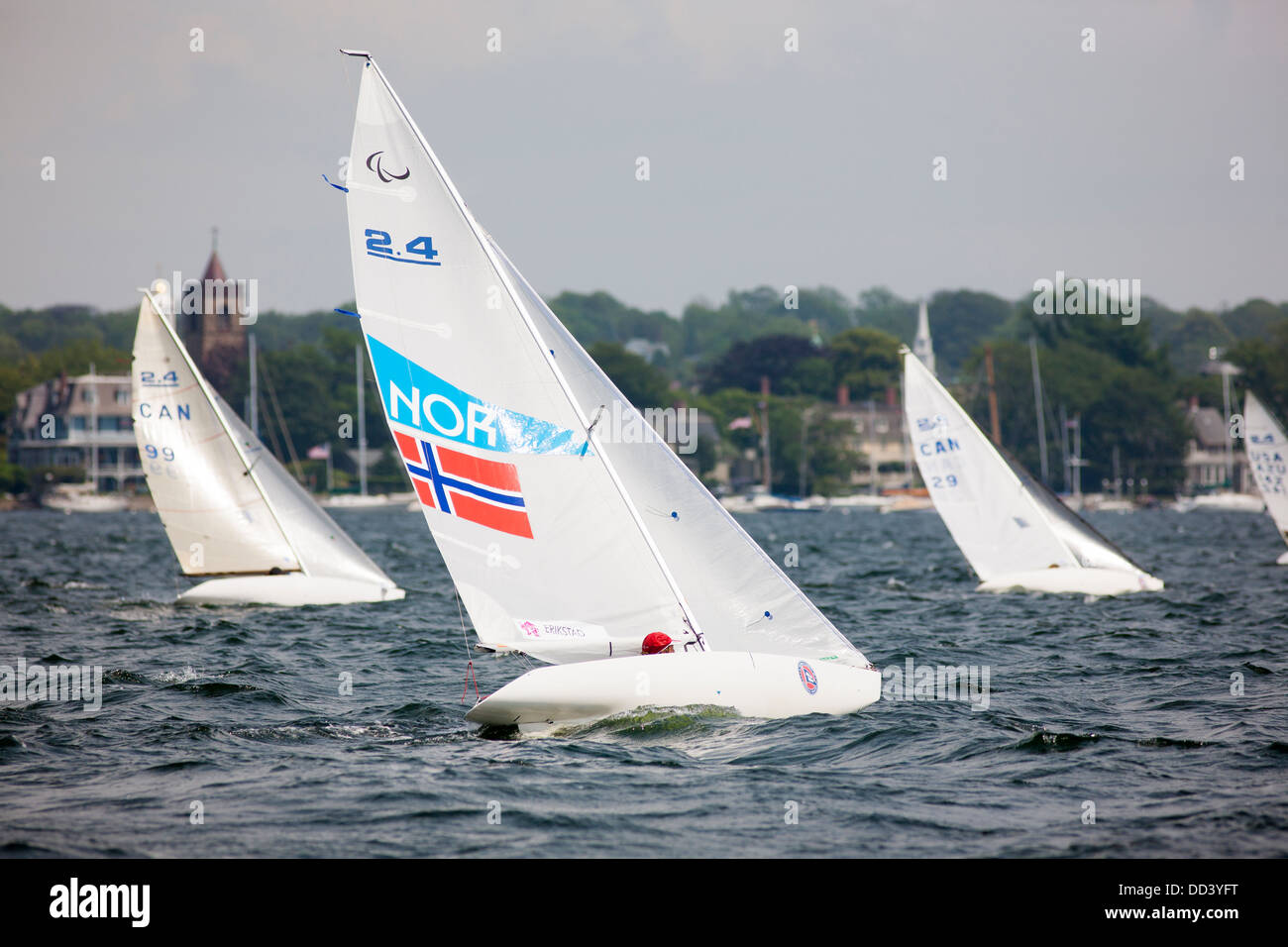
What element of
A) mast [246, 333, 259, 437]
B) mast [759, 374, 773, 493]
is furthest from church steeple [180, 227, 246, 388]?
mast [759, 374, 773, 493]

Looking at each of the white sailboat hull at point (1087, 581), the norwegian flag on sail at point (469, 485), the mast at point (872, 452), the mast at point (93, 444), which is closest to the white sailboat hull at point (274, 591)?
the norwegian flag on sail at point (469, 485)

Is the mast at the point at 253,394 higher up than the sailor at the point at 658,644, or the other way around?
the mast at the point at 253,394

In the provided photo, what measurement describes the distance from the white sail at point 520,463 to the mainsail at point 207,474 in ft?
40.2

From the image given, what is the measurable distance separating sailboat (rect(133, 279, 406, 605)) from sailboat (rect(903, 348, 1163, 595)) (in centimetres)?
1156

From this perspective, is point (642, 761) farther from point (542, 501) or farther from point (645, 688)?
point (542, 501)

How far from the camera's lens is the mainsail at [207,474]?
2341 centimetres

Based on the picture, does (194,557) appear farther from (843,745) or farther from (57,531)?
(57,531)

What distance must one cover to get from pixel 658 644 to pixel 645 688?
0.45 m

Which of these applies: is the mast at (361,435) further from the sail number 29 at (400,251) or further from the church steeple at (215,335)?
the sail number 29 at (400,251)

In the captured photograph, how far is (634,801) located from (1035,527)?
18200 millimetres

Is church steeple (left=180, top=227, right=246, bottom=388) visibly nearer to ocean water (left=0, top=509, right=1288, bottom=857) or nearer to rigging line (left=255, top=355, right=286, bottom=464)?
rigging line (left=255, top=355, right=286, bottom=464)

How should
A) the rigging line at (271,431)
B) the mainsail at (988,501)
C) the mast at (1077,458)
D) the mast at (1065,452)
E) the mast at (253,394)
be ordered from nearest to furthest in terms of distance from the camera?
the mainsail at (988,501) < the mast at (253,394) < the mast at (1077,458) < the rigging line at (271,431) < the mast at (1065,452)

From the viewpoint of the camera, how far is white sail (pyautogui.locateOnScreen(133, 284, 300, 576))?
923 inches
